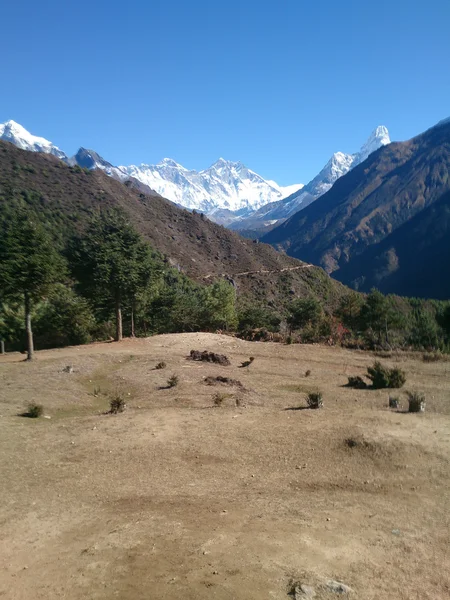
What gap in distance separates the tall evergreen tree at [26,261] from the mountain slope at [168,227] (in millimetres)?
45736

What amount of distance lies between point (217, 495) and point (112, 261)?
19395mm

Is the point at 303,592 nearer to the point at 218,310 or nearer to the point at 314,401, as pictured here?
the point at 314,401

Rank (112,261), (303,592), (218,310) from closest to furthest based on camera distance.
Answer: (303,592), (112,261), (218,310)

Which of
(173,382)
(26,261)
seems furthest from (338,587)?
(26,261)

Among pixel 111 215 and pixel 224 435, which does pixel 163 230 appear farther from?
pixel 224 435

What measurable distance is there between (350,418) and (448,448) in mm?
2758

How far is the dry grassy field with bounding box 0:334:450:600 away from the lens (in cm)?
560

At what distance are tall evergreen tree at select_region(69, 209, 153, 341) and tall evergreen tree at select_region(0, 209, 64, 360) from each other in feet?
16.9

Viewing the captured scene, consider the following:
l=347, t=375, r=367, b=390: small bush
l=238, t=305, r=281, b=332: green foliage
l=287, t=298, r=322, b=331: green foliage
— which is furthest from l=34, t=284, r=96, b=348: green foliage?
l=287, t=298, r=322, b=331: green foliage

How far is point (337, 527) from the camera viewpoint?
23.0 feet

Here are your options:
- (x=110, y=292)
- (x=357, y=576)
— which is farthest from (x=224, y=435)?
(x=110, y=292)

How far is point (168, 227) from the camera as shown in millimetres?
108500

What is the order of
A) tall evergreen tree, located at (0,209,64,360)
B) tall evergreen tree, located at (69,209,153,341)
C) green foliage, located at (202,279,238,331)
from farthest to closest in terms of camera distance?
green foliage, located at (202,279,238,331) < tall evergreen tree, located at (69,209,153,341) < tall evergreen tree, located at (0,209,64,360)

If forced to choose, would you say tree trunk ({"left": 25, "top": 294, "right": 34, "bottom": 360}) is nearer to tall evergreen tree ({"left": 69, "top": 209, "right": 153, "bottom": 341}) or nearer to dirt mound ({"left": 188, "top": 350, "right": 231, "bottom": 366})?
tall evergreen tree ({"left": 69, "top": 209, "right": 153, "bottom": 341})
